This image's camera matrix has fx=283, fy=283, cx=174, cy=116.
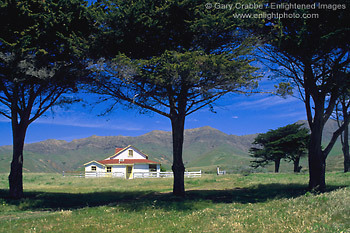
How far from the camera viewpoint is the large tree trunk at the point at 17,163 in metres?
16.0

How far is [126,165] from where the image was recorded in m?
52.8

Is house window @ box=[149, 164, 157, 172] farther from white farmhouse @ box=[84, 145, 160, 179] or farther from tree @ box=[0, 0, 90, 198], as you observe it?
tree @ box=[0, 0, 90, 198]

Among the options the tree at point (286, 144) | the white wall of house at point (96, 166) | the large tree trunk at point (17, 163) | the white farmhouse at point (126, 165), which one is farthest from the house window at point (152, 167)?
the large tree trunk at point (17, 163)

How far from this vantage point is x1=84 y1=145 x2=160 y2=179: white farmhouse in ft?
169

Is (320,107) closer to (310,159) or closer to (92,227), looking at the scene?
(310,159)

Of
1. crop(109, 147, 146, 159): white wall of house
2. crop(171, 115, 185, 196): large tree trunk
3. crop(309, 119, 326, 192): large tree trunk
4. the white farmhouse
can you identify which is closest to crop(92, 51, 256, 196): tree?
crop(171, 115, 185, 196): large tree trunk

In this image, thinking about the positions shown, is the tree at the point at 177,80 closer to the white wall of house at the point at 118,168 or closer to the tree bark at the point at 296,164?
the white wall of house at the point at 118,168

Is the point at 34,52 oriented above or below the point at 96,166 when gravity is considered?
above

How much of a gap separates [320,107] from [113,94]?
1140 cm

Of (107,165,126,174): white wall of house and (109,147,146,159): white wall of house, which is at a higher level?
(109,147,146,159): white wall of house

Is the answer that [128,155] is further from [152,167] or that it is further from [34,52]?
[34,52]

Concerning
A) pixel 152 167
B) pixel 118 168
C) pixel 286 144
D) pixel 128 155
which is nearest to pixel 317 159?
pixel 152 167

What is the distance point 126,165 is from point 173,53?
141ft

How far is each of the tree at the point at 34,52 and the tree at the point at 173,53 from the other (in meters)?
1.71
